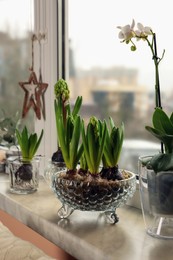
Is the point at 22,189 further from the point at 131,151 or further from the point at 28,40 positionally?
the point at 28,40

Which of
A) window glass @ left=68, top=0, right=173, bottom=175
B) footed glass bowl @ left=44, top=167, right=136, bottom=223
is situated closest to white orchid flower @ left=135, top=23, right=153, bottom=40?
window glass @ left=68, top=0, right=173, bottom=175

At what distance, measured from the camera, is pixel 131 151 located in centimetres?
142

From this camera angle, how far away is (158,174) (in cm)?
104

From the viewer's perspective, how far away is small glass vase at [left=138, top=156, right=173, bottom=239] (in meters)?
1.03

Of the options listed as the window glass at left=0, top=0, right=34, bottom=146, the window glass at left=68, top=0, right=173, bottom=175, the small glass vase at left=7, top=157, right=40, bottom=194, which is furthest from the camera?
the window glass at left=0, top=0, right=34, bottom=146

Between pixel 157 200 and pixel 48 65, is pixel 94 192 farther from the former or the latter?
pixel 48 65

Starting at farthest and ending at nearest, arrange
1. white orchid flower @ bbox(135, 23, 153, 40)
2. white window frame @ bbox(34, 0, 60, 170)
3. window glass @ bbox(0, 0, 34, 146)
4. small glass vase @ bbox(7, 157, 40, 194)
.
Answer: window glass @ bbox(0, 0, 34, 146) → white window frame @ bbox(34, 0, 60, 170) → small glass vase @ bbox(7, 157, 40, 194) → white orchid flower @ bbox(135, 23, 153, 40)

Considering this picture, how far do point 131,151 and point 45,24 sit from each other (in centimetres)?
61

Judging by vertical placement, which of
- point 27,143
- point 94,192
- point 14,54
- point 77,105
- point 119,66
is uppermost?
point 14,54

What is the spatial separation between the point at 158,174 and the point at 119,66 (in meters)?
0.51

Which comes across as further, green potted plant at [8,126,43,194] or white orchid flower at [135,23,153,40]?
green potted plant at [8,126,43,194]

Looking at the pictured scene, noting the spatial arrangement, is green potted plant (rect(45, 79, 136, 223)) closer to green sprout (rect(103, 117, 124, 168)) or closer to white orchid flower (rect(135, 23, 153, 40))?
green sprout (rect(103, 117, 124, 168))

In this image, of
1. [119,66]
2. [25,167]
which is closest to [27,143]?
[25,167]

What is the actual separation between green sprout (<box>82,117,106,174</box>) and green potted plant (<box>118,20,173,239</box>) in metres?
0.11
